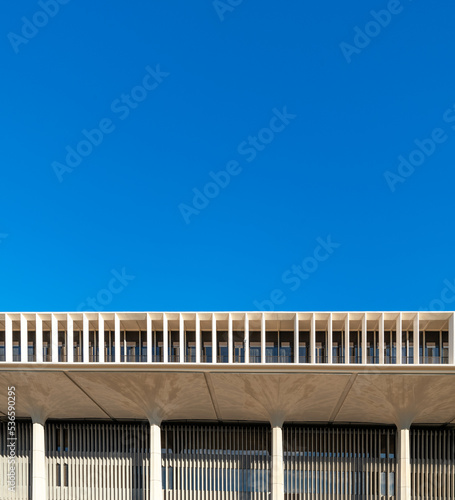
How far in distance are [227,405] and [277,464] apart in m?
3.75

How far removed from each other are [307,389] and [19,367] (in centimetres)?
1293

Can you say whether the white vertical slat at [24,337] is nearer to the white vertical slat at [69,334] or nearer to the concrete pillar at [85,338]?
the white vertical slat at [69,334]

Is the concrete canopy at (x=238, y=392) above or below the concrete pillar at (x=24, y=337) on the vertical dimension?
below

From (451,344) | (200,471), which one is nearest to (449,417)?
(451,344)

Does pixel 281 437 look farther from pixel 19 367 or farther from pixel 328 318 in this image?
pixel 19 367

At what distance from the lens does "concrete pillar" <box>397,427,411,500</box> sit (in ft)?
71.3

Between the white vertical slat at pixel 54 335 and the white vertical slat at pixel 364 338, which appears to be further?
the white vertical slat at pixel 54 335

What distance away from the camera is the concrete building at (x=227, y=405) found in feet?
66.0

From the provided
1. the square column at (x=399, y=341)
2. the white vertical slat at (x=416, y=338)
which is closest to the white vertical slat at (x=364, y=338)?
the square column at (x=399, y=341)

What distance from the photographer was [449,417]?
75.0ft

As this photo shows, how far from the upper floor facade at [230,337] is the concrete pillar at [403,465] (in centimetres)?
409

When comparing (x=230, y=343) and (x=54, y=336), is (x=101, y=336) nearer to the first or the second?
(x=54, y=336)

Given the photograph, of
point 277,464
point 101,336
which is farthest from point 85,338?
point 277,464

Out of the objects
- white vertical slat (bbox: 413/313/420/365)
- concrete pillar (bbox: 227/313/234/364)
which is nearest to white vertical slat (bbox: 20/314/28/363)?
concrete pillar (bbox: 227/313/234/364)
